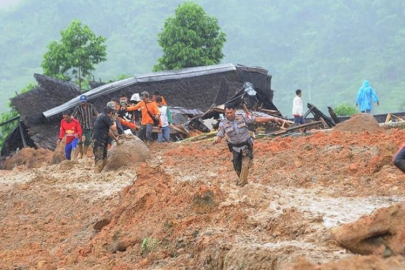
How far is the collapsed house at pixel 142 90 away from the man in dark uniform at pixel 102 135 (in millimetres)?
11109

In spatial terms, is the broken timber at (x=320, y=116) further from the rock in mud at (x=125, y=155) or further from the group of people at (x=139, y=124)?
the rock in mud at (x=125, y=155)

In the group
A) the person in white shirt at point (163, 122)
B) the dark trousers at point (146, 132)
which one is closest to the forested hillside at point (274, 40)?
the person in white shirt at point (163, 122)

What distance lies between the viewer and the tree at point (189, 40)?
41438mm

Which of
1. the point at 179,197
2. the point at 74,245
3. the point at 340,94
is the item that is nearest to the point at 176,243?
the point at 179,197

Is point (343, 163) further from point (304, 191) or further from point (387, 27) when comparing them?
point (387, 27)

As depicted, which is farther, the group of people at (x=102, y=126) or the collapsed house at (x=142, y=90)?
the collapsed house at (x=142, y=90)

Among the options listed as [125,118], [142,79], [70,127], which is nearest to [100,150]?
[70,127]

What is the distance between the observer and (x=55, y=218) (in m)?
15.5

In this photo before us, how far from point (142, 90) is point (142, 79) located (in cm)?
42

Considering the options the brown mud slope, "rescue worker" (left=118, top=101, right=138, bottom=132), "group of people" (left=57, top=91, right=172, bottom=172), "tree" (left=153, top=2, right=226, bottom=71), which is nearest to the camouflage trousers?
"group of people" (left=57, top=91, right=172, bottom=172)

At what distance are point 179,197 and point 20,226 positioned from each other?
14.1 ft

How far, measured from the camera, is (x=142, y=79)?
104 feet

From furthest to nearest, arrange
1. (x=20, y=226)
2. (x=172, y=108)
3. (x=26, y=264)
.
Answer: (x=172, y=108) → (x=20, y=226) → (x=26, y=264)

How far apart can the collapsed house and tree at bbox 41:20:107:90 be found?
898 centimetres
